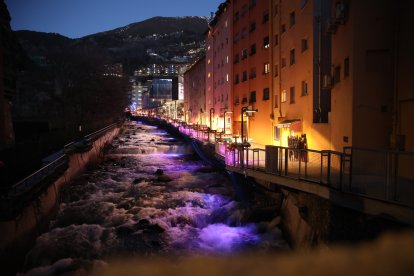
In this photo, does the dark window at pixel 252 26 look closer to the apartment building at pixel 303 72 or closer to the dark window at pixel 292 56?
the apartment building at pixel 303 72

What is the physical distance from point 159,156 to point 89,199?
887 inches

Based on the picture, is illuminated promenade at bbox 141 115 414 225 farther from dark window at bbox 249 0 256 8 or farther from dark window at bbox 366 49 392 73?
dark window at bbox 249 0 256 8

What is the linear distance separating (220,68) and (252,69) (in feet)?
46.1

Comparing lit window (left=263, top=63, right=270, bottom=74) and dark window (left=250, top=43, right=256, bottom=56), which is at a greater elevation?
dark window (left=250, top=43, right=256, bottom=56)

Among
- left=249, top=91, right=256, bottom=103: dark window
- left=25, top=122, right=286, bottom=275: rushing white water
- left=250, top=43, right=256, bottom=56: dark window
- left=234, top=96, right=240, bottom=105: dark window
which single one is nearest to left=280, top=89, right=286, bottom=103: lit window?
left=25, top=122, right=286, bottom=275: rushing white water

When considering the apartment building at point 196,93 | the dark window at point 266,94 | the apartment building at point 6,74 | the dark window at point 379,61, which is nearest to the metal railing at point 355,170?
the dark window at point 379,61

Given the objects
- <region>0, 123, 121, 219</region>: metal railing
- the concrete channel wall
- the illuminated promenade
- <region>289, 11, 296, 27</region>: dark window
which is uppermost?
<region>289, 11, 296, 27</region>: dark window

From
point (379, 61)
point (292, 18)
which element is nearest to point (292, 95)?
point (292, 18)

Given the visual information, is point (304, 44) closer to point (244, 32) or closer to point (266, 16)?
point (266, 16)

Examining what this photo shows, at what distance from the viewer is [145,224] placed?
667 inches

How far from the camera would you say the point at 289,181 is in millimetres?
13203

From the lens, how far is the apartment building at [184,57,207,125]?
66250 mm

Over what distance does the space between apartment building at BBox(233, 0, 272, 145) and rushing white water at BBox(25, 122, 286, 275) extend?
7.72 m

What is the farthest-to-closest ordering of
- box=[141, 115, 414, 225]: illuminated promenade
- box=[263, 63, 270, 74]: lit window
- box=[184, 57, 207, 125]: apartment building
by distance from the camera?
box=[184, 57, 207, 125]: apartment building < box=[263, 63, 270, 74]: lit window < box=[141, 115, 414, 225]: illuminated promenade
